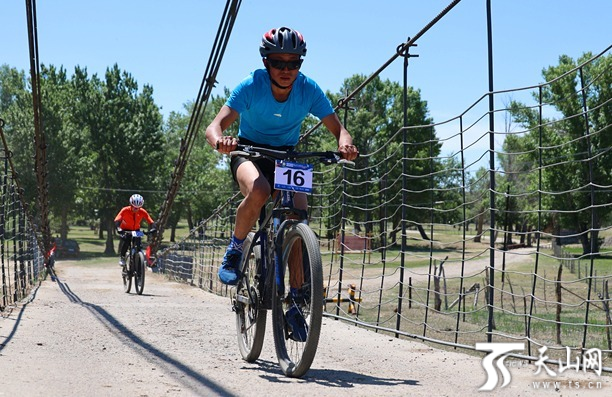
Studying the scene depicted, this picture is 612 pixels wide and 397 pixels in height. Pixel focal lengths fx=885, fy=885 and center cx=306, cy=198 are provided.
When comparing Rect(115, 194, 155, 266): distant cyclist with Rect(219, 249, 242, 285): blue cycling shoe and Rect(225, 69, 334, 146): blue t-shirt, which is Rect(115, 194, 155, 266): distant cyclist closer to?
Rect(219, 249, 242, 285): blue cycling shoe

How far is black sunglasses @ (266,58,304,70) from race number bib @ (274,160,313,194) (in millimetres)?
578

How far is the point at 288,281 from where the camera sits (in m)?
4.82

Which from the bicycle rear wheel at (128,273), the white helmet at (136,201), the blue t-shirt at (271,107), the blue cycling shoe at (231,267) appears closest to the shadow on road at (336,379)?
the blue cycling shoe at (231,267)

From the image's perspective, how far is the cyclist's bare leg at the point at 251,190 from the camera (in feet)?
16.1

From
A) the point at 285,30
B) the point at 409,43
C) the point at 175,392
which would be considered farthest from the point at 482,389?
the point at 409,43

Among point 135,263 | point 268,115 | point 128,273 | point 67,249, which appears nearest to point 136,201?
point 135,263

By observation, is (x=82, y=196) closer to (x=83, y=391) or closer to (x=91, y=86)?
(x=91, y=86)

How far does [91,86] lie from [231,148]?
2378 inches

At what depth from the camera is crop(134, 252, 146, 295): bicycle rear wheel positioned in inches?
567

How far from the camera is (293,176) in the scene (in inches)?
186

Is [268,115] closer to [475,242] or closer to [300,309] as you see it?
[300,309]

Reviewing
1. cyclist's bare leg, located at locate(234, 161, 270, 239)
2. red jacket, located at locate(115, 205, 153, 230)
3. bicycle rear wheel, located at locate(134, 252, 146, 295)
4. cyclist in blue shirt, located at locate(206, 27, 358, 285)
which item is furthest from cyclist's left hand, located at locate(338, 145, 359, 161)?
red jacket, located at locate(115, 205, 153, 230)

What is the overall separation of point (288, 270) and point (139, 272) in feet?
33.4

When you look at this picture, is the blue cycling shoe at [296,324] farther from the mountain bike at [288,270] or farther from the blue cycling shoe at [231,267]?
the blue cycling shoe at [231,267]
